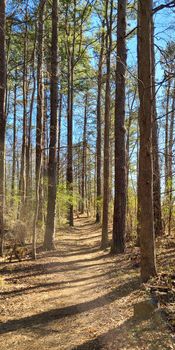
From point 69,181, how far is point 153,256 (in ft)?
49.4

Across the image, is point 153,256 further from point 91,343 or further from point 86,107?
point 86,107

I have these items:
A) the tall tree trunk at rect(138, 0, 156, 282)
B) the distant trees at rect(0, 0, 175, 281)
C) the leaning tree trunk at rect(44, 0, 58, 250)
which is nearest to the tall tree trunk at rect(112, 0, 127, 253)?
the distant trees at rect(0, 0, 175, 281)

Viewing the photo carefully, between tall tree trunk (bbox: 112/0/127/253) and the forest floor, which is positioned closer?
the forest floor

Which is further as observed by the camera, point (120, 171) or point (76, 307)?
point (120, 171)

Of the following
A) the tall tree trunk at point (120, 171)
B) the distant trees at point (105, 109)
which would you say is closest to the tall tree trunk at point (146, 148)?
the distant trees at point (105, 109)

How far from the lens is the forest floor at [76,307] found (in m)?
4.95

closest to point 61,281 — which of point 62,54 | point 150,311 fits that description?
point 150,311

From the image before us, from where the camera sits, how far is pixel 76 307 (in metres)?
6.66

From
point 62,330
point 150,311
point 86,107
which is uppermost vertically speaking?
point 86,107

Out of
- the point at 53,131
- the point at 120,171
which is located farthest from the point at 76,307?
the point at 53,131

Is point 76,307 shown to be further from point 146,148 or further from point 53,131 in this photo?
point 53,131

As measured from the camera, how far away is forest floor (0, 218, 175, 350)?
4949 millimetres

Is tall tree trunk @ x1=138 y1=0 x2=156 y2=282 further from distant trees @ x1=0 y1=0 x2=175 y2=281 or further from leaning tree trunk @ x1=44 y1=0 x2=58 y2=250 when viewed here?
leaning tree trunk @ x1=44 y1=0 x2=58 y2=250

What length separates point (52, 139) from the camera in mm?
13070
